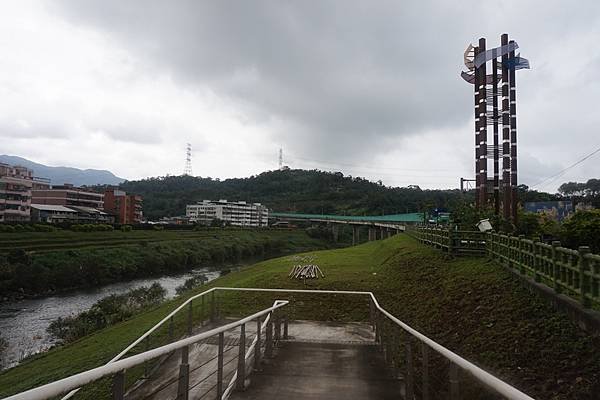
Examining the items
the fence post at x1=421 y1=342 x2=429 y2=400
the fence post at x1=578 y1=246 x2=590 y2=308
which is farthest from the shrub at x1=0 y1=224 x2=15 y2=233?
the fence post at x1=578 y1=246 x2=590 y2=308

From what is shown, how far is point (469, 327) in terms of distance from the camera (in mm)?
Result: 8180

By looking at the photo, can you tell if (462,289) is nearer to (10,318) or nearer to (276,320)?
(276,320)

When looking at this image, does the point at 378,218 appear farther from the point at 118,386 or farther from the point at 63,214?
the point at 118,386

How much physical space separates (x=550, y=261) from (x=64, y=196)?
83.3m

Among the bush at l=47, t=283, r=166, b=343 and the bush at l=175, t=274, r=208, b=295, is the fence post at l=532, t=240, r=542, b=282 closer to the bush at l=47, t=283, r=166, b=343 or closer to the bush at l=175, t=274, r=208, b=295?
the bush at l=47, t=283, r=166, b=343

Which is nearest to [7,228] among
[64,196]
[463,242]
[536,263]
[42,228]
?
[42,228]

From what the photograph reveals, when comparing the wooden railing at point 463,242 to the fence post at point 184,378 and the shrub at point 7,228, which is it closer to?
the fence post at point 184,378

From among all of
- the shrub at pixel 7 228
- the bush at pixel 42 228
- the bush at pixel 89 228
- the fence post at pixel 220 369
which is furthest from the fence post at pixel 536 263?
the bush at pixel 89 228

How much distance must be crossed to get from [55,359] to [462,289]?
11.0 metres

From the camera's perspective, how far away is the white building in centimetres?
10700

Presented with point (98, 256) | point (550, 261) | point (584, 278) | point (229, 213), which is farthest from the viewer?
point (229, 213)

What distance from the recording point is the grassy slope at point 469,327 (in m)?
5.63

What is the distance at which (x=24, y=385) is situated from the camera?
376 inches

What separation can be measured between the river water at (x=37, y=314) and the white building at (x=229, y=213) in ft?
243
